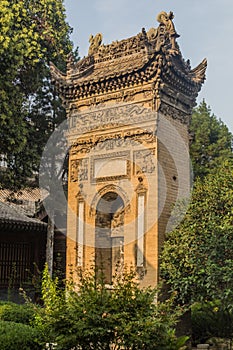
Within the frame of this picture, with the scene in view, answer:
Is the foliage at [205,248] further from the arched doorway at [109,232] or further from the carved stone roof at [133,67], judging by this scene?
the carved stone roof at [133,67]

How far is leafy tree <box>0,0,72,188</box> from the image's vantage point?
1454 centimetres

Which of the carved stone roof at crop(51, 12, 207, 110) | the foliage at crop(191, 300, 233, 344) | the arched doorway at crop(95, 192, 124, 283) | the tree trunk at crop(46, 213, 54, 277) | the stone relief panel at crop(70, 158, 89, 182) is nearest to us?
the carved stone roof at crop(51, 12, 207, 110)

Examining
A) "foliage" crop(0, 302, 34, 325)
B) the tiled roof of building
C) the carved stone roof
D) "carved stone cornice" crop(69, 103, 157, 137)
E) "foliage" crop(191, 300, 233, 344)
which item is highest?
the carved stone roof

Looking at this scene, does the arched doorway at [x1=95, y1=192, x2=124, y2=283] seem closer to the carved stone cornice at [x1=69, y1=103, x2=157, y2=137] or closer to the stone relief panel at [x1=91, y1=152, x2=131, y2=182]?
the stone relief panel at [x1=91, y1=152, x2=131, y2=182]

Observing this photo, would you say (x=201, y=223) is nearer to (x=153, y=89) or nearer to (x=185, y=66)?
(x=153, y=89)

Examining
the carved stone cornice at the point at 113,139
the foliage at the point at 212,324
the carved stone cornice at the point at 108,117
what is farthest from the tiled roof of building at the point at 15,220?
the foliage at the point at 212,324

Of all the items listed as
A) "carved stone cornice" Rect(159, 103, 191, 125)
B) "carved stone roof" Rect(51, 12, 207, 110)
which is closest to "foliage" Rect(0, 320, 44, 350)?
"carved stone cornice" Rect(159, 103, 191, 125)

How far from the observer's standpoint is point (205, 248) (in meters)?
10.4

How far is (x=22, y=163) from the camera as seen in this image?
15.7 meters

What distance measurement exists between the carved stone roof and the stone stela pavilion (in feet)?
0.09

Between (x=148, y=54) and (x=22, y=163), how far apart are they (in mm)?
6122

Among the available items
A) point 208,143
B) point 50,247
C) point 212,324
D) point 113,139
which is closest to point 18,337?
point 113,139


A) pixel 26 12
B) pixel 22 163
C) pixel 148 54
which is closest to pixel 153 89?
pixel 148 54

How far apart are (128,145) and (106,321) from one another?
240 inches
